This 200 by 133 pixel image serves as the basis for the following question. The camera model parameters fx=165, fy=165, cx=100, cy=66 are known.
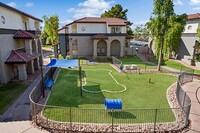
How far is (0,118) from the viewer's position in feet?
39.0

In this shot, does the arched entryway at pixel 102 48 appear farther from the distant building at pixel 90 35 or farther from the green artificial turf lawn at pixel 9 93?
the green artificial turf lawn at pixel 9 93

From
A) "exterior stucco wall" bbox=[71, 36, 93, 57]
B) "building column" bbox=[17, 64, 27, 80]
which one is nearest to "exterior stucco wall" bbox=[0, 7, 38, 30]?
"building column" bbox=[17, 64, 27, 80]

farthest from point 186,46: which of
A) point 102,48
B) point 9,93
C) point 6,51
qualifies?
point 9,93

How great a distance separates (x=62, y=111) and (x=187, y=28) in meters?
33.7

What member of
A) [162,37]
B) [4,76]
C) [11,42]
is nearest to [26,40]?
[11,42]

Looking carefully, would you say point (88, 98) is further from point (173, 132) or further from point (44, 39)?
point (44, 39)

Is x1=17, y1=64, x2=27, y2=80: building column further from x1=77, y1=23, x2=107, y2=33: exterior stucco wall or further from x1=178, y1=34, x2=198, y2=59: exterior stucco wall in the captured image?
x1=178, y1=34, x2=198, y2=59: exterior stucco wall

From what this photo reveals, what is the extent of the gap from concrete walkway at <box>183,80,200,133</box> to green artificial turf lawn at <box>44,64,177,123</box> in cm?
147

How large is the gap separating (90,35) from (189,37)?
21616 millimetres

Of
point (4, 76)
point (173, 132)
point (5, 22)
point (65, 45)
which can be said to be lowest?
point (173, 132)

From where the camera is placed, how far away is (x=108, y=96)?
16.1 metres

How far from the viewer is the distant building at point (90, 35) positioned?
38.6 m

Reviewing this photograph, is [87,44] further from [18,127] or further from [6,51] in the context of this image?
[18,127]

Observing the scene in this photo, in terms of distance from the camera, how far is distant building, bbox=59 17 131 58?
38562 millimetres
